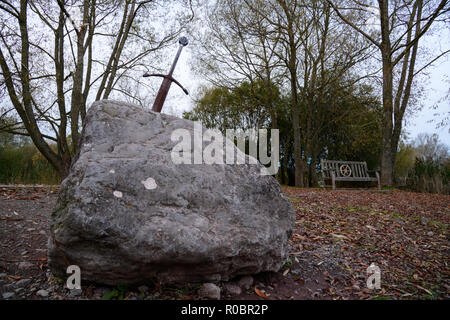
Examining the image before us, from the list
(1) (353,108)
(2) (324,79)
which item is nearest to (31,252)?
(2) (324,79)

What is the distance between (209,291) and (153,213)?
75cm

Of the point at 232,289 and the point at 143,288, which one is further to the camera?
the point at 232,289

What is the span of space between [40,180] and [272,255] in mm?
9632

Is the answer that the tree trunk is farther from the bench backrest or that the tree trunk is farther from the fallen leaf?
the fallen leaf

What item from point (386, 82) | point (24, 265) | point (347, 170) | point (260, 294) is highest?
point (386, 82)

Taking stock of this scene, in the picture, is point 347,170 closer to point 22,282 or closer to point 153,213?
point 153,213

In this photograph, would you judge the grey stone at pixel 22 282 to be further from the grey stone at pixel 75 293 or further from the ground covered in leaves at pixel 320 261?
the grey stone at pixel 75 293

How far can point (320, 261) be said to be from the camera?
9.53 feet

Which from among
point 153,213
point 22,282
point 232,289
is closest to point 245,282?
point 232,289

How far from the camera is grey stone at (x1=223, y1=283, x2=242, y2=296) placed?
2.19 metres

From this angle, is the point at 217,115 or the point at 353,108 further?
the point at 217,115

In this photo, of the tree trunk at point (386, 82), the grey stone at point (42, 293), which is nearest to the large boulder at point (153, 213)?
the grey stone at point (42, 293)
